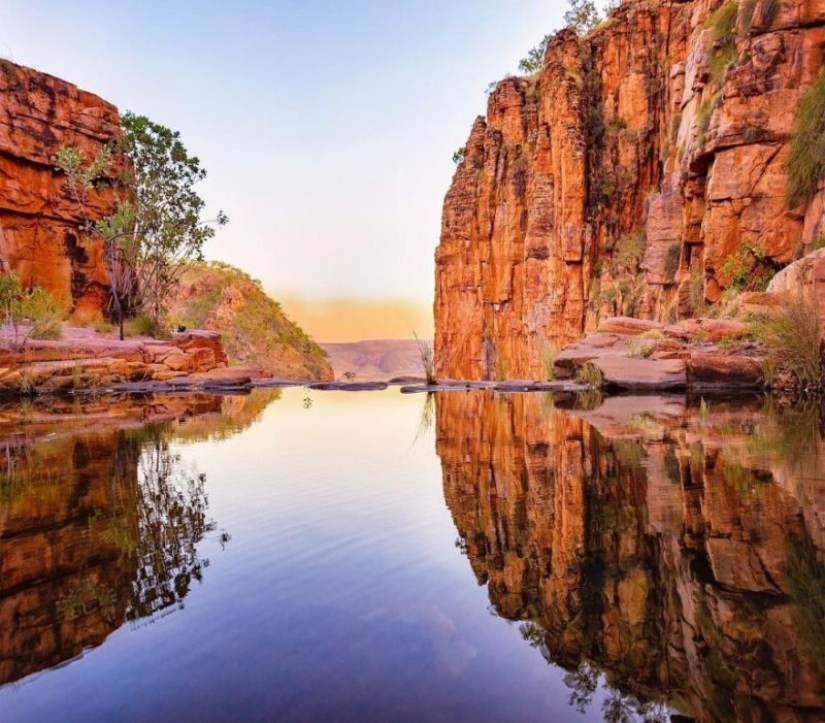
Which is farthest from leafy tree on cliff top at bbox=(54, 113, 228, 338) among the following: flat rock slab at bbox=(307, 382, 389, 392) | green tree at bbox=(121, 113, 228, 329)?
flat rock slab at bbox=(307, 382, 389, 392)

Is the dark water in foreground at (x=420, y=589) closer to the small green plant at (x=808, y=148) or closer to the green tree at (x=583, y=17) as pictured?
the small green plant at (x=808, y=148)

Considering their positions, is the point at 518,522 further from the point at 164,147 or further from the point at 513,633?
the point at 164,147

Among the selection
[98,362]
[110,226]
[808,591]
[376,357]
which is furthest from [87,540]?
[376,357]

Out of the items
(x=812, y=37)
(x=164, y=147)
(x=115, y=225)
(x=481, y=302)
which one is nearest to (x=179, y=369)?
(x=115, y=225)

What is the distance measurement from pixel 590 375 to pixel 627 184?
26147 millimetres

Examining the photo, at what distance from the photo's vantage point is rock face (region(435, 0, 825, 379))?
19000 millimetres

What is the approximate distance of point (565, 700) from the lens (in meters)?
1.61

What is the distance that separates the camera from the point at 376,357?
131 metres

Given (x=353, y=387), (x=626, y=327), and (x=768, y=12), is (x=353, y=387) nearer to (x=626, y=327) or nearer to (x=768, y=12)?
(x=626, y=327)

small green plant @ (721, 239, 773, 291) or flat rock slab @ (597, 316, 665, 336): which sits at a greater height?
small green plant @ (721, 239, 773, 291)

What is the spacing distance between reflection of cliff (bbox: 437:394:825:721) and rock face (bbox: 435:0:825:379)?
14.1 m

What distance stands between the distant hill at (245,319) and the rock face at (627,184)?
65.8ft

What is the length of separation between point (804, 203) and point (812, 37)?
5.10m

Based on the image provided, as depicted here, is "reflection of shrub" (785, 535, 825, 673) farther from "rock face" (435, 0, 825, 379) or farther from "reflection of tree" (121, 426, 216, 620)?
"rock face" (435, 0, 825, 379)
